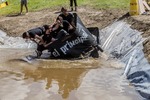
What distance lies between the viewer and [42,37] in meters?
14.1

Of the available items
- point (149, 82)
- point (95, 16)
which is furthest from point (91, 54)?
point (95, 16)

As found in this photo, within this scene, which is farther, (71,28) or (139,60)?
(71,28)

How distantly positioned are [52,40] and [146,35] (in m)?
3.32

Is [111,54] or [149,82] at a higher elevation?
Result: [149,82]

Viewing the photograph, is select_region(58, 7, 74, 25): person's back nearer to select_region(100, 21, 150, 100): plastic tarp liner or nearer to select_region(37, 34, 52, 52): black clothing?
select_region(37, 34, 52, 52): black clothing

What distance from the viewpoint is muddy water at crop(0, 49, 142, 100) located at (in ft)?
29.7

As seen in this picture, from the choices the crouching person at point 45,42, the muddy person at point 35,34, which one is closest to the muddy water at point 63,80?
the crouching person at point 45,42

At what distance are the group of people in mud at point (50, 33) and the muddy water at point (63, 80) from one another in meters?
0.73

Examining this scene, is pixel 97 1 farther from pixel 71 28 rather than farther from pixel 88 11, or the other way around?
pixel 71 28

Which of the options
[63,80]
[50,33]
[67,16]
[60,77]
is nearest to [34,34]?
[50,33]

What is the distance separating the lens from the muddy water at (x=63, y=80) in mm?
9066

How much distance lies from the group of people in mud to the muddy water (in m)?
0.73

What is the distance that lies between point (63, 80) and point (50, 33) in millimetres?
3708

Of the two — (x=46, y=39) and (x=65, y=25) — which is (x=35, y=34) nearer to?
(x=46, y=39)
